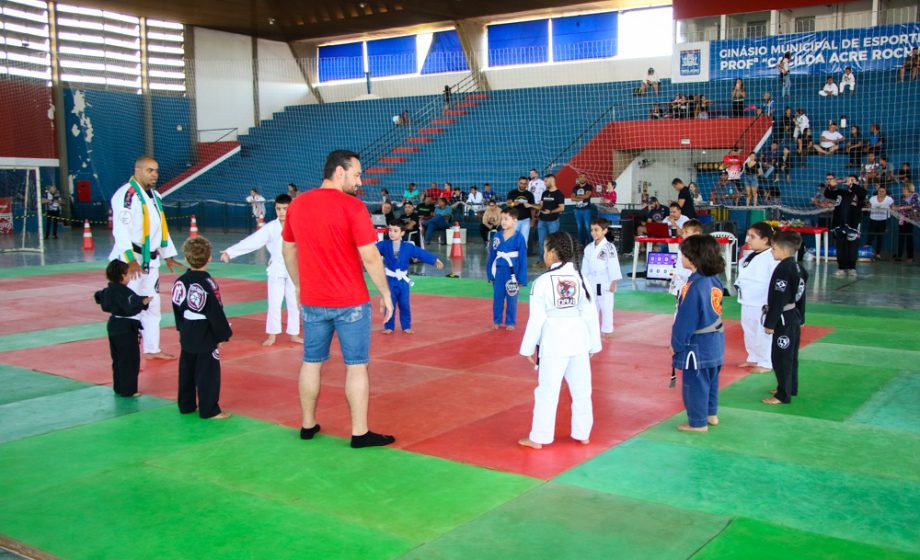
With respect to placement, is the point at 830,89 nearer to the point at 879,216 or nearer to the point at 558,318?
the point at 879,216

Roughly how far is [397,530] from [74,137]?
1348 inches

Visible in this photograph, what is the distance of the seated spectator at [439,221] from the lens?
79.2 ft

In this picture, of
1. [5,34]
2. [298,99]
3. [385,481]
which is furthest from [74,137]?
[385,481]

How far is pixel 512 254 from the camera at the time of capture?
421 inches

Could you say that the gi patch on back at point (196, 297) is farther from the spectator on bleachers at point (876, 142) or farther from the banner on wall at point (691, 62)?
the spectator on bleachers at point (876, 142)

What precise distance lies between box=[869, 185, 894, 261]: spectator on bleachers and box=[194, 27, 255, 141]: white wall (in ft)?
91.5

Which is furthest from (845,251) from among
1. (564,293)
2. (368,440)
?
(368,440)

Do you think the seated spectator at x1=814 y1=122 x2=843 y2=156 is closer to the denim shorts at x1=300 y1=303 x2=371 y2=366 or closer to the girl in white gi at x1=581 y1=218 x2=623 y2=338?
the girl in white gi at x1=581 y1=218 x2=623 y2=338

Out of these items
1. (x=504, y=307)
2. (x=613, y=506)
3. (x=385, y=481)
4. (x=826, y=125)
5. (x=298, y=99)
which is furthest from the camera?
(x=298, y=99)

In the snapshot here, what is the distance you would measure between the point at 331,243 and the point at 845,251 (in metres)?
14.3

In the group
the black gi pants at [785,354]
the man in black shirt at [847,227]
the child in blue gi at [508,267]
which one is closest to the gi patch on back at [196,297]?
the child in blue gi at [508,267]

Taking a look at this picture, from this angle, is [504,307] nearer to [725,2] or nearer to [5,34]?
[725,2]

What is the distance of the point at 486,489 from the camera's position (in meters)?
5.21

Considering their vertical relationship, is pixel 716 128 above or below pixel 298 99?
below
